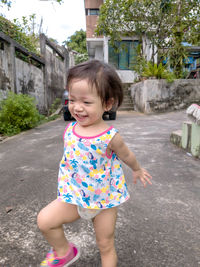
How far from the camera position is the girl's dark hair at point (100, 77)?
1206 mm

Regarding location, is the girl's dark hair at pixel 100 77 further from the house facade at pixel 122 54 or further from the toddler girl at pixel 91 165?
the house facade at pixel 122 54

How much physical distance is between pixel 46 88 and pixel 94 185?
31.7ft

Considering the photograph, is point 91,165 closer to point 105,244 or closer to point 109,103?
point 109,103

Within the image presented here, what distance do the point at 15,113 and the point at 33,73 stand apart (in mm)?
3448

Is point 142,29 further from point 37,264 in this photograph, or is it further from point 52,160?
point 37,264

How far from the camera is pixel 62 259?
1383 millimetres

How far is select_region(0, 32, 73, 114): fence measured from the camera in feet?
21.8

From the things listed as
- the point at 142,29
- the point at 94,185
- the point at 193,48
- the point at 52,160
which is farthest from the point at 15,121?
the point at 193,48

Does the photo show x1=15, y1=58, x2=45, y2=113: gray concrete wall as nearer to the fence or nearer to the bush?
the fence

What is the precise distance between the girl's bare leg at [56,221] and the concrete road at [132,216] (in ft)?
0.69

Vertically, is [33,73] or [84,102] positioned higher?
[33,73]

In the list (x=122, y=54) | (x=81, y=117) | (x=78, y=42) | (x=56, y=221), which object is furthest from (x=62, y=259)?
(x=78, y=42)

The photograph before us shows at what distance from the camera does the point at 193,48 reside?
15922 millimetres

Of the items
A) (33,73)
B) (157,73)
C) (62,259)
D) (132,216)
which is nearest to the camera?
(62,259)
